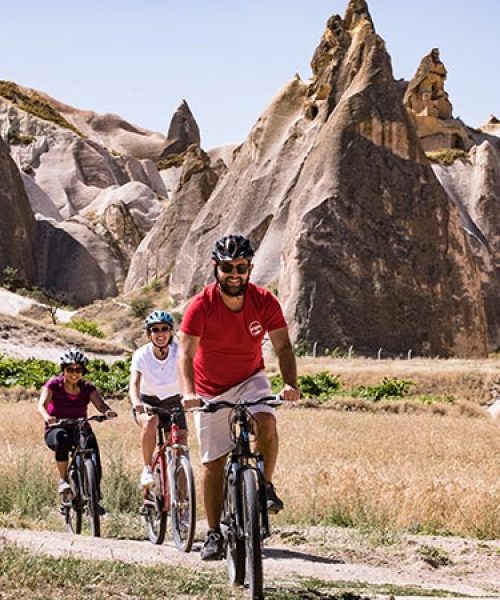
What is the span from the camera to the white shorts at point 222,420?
8.02 metres

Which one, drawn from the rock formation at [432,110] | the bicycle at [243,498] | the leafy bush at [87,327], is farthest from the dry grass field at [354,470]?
the rock formation at [432,110]

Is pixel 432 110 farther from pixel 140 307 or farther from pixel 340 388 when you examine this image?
pixel 340 388

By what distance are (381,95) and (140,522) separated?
43116 millimetres

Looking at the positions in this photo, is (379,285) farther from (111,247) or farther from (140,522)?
(111,247)

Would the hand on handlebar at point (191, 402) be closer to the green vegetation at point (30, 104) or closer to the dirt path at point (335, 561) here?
the dirt path at point (335, 561)

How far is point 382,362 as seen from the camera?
3928 cm

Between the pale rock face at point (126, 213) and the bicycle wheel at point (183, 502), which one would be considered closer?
the bicycle wheel at point (183, 502)

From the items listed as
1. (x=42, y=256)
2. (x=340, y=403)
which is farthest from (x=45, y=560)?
(x=42, y=256)

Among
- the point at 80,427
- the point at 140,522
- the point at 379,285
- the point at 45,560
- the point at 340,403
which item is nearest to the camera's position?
the point at 45,560

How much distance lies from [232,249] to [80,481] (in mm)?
3872

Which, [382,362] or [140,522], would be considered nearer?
[140,522]

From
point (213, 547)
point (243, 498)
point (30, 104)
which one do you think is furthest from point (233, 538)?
point (30, 104)

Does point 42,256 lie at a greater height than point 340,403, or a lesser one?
greater

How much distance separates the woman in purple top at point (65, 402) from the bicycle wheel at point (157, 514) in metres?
1.00
